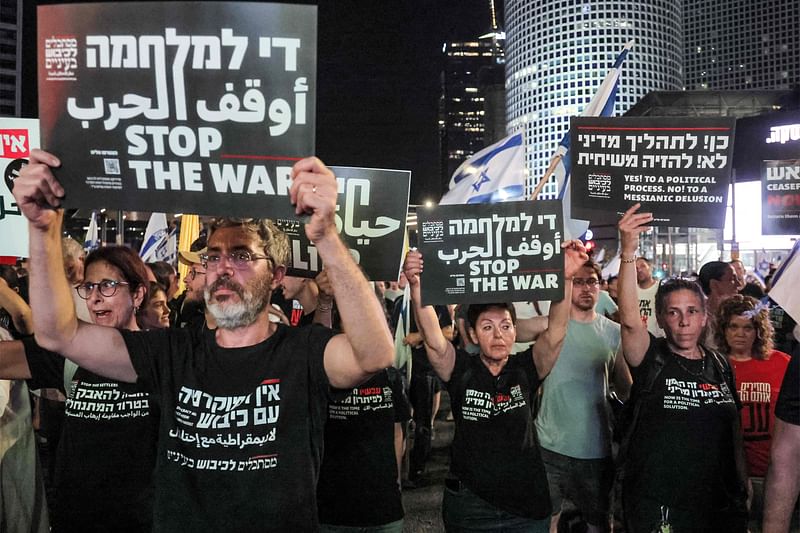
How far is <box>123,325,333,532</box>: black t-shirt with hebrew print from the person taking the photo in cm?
249

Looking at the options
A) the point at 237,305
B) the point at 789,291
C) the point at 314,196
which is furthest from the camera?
the point at 789,291

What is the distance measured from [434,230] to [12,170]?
2780 millimetres

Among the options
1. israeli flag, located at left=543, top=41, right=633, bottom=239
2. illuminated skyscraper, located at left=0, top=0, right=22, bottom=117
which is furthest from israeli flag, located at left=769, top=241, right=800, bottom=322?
illuminated skyscraper, located at left=0, top=0, right=22, bottom=117

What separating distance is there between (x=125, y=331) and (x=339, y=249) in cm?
108

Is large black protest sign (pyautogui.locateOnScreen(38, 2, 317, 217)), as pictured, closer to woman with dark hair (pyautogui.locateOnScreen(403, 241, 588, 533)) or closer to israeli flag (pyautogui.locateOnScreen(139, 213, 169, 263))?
woman with dark hair (pyautogui.locateOnScreen(403, 241, 588, 533))

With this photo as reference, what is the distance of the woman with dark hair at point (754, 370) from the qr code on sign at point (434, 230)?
2154 mm

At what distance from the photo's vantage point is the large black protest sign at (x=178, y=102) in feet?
8.00

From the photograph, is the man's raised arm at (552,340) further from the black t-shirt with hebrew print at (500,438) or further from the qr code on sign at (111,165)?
the qr code on sign at (111,165)

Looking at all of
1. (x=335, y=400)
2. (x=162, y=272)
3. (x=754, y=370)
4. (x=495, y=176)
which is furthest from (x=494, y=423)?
(x=162, y=272)

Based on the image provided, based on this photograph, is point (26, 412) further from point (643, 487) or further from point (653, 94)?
point (653, 94)

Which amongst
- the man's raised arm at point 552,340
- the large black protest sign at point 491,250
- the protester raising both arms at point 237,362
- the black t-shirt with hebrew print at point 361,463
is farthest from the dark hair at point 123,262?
the man's raised arm at point 552,340

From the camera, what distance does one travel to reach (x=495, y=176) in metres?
6.18

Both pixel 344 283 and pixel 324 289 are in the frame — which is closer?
pixel 344 283

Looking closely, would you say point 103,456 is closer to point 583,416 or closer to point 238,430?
point 238,430
